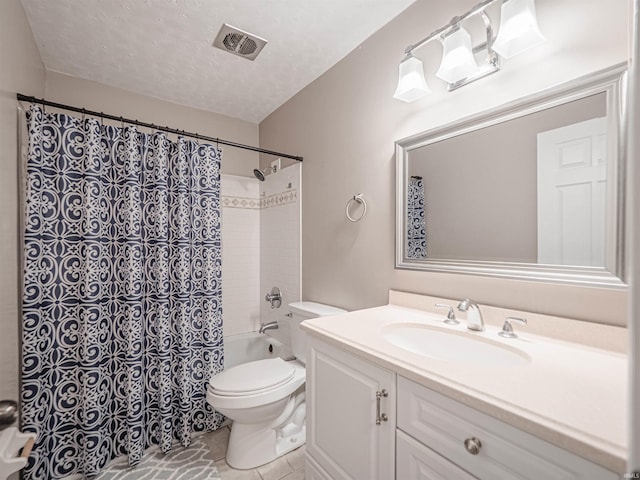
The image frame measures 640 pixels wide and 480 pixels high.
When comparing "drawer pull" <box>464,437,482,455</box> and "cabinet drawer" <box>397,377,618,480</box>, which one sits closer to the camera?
"cabinet drawer" <box>397,377,618,480</box>

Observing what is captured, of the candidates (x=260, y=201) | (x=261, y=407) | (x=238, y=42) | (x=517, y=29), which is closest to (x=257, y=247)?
(x=260, y=201)

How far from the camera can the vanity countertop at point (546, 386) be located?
521mm

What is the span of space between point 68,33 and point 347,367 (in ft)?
7.45

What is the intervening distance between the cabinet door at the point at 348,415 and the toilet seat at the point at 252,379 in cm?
44

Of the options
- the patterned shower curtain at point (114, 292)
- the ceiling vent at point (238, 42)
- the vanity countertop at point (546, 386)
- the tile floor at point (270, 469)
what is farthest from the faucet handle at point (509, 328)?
the ceiling vent at point (238, 42)

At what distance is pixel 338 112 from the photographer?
1.91 metres

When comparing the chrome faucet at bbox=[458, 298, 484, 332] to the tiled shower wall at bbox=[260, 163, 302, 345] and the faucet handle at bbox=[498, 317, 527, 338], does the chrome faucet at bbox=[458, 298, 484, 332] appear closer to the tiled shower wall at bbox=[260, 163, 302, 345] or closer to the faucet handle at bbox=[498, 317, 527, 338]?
the faucet handle at bbox=[498, 317, 527, 338]

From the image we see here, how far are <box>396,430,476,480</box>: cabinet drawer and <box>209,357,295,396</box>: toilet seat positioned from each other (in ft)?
2.97

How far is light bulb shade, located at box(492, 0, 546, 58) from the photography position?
98 cm

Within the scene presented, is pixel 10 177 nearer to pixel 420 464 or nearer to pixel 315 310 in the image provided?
pixel 315 310

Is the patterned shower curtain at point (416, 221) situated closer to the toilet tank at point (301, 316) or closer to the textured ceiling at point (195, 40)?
the toilet tank at point (301, 316)

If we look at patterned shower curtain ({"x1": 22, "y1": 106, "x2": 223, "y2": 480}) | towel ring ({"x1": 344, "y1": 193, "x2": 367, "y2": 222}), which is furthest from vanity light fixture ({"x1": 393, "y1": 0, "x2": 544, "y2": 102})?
patterned shower curtain ({"x1": 22, "y1": 106, "x2": 223, "y2": 480})

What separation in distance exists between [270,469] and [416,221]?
1.53 meters

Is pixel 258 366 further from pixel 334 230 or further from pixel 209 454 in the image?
pixel 334 230
